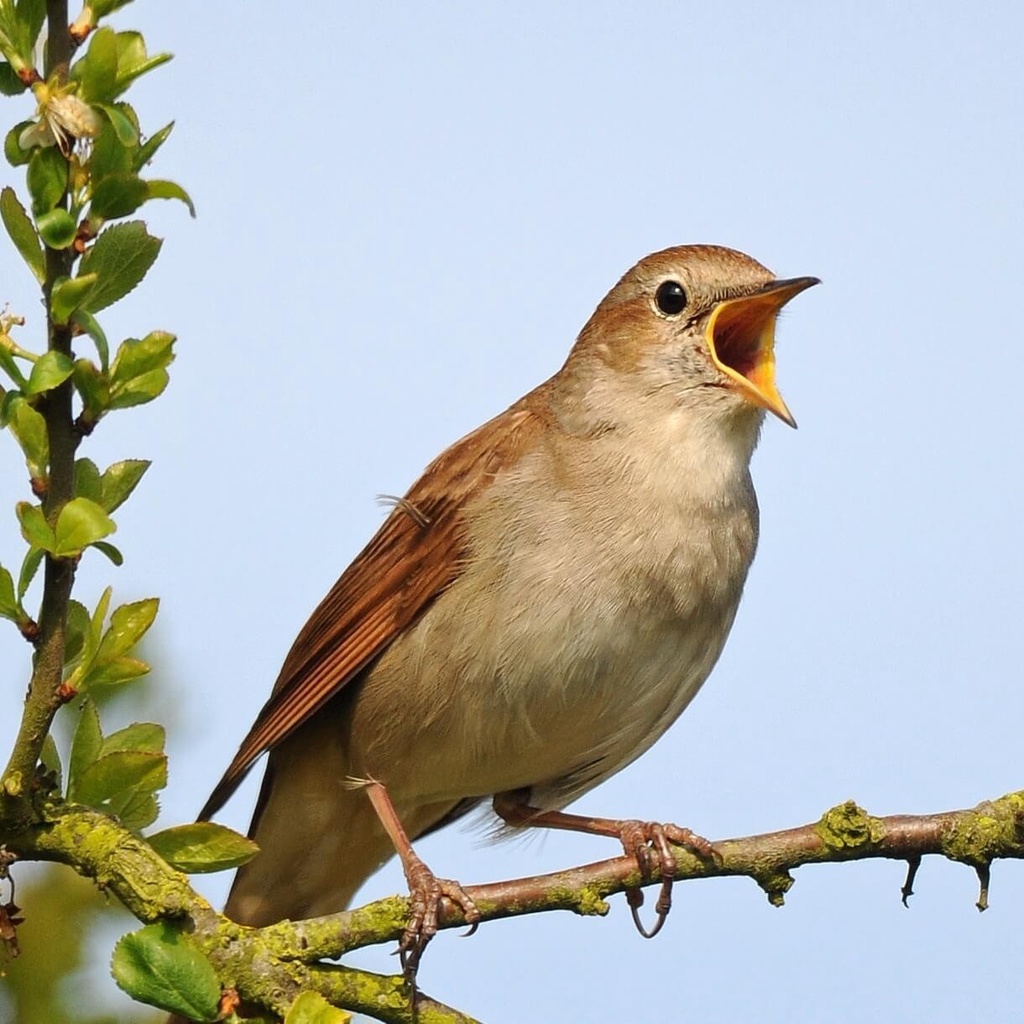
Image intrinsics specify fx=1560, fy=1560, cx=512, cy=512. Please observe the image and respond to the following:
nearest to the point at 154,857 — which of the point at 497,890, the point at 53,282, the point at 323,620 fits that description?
the point at 497,890

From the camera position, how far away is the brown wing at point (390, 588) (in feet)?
14.3

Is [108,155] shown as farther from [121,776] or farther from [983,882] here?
[983,882]

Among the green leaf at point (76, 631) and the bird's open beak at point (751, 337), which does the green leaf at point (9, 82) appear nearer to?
the green leaf at point (76, 631)

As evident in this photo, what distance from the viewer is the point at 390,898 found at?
2848mm

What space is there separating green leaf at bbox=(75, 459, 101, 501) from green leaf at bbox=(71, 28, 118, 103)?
541 mm

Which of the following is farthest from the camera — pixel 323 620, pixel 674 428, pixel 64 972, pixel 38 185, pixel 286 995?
pixel 323 620

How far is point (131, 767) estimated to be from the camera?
2.45 m

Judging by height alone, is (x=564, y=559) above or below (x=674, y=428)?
below

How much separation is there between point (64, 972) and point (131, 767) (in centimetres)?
84

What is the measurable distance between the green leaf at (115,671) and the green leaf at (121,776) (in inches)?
4.6

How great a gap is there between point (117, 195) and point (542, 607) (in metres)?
1.96

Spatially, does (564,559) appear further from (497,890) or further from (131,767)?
(131,767)

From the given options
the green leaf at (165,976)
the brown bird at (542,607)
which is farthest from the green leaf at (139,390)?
the brown bird at (542,607)

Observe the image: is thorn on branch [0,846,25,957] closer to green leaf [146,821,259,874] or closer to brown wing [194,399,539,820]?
green leaf [146,821,259,874]
